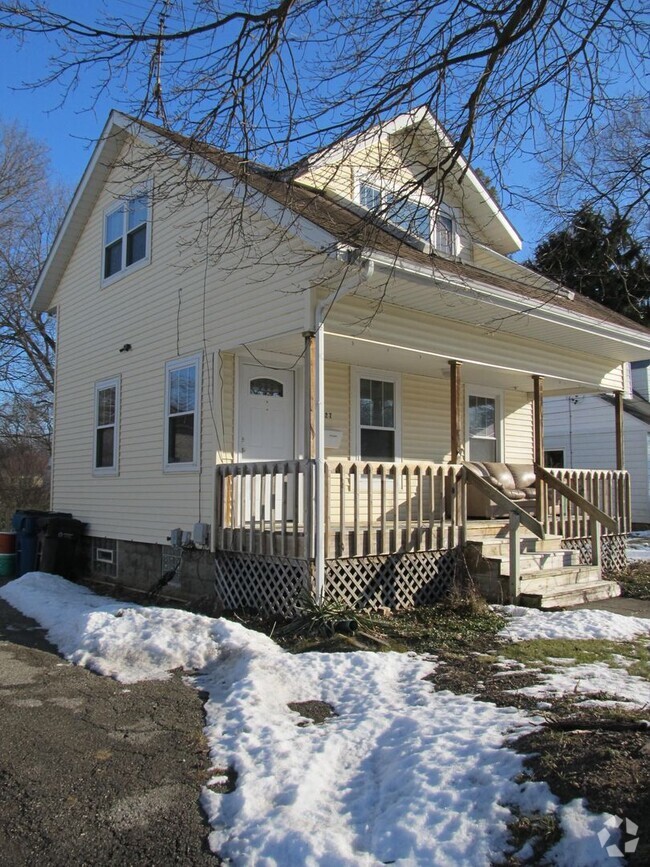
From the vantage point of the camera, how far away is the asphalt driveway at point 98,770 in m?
3.34

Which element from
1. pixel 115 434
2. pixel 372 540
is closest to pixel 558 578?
pixel 372 540

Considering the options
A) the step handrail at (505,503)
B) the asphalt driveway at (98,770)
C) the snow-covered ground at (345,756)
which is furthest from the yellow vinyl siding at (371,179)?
the asphalt driveway at (98,770)

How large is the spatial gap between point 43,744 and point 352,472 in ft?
14.8

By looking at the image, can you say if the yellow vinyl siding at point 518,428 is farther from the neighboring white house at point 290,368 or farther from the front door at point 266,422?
the front door at point 266,422

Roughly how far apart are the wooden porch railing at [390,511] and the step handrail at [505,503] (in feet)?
0.64

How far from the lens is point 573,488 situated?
11547 mm

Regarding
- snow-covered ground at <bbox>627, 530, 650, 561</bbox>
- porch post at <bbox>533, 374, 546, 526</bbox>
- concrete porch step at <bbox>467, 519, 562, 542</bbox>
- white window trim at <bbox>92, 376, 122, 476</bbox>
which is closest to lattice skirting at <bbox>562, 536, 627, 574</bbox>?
porch post at <bbox>533, 374, 546, 526</bbox>

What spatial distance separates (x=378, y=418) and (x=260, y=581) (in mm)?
4000

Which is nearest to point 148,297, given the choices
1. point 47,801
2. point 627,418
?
point 47,801

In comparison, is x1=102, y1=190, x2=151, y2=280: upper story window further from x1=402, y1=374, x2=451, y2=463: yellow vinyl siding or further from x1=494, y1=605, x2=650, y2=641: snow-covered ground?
x1=494, y1=605, x2=650, y2=641: snow-covered ground

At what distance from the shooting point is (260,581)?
8.58m

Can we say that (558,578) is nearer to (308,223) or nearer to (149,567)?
(308,223)

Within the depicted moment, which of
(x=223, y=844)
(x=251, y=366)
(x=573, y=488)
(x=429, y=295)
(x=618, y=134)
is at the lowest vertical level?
(x=223, y=844)

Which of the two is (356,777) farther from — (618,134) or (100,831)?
(618,134)
